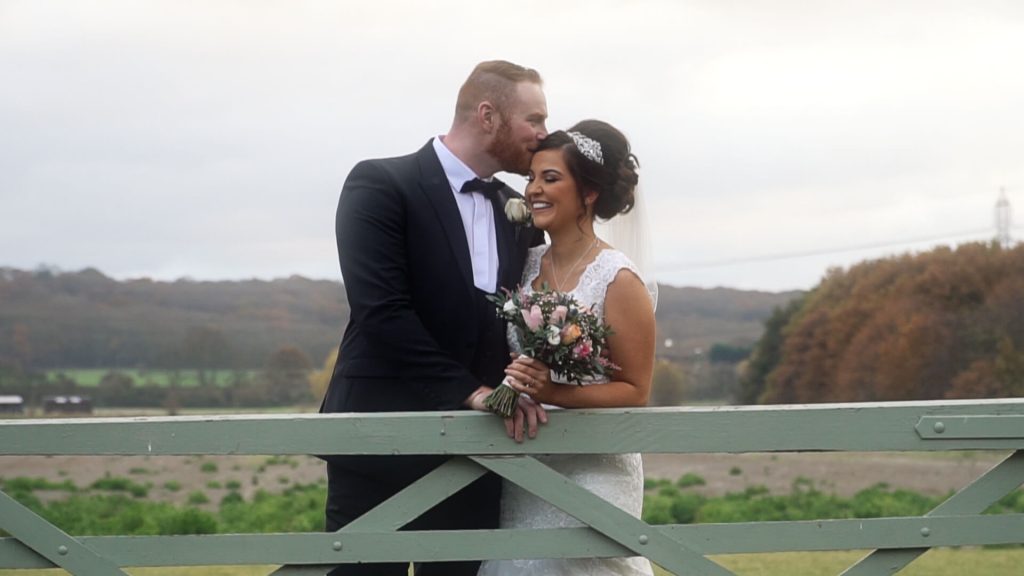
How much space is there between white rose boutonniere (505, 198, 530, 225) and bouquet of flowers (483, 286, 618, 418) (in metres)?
0.70

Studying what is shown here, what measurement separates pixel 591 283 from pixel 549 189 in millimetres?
355

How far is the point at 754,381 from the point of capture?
30094 millimetres

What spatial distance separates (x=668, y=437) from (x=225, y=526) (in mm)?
12504

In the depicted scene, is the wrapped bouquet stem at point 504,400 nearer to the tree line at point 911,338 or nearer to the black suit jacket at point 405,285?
the black suit jacket at point 405,285

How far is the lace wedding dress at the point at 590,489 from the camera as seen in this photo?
186 inches

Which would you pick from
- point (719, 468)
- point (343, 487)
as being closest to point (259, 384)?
point (719, 468)

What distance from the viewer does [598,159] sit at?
4.83 metres

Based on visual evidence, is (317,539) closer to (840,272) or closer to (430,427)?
(430,427)

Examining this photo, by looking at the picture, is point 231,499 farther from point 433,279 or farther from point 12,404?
point 433,279

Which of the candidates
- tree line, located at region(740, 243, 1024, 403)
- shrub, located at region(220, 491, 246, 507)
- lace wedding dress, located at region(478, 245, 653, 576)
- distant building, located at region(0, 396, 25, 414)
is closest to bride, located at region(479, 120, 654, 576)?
lace wedding dress, located at region(478, 245, 653, 576)

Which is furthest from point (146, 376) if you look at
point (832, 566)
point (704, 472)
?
point (832, 566)

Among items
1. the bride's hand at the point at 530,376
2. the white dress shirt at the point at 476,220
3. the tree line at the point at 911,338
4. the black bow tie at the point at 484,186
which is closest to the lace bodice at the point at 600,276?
the white dress shirt at the point at 476,220

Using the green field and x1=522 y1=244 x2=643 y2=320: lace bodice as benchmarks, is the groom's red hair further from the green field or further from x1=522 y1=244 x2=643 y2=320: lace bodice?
the green field

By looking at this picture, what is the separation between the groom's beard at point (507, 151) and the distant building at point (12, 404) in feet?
75.5
